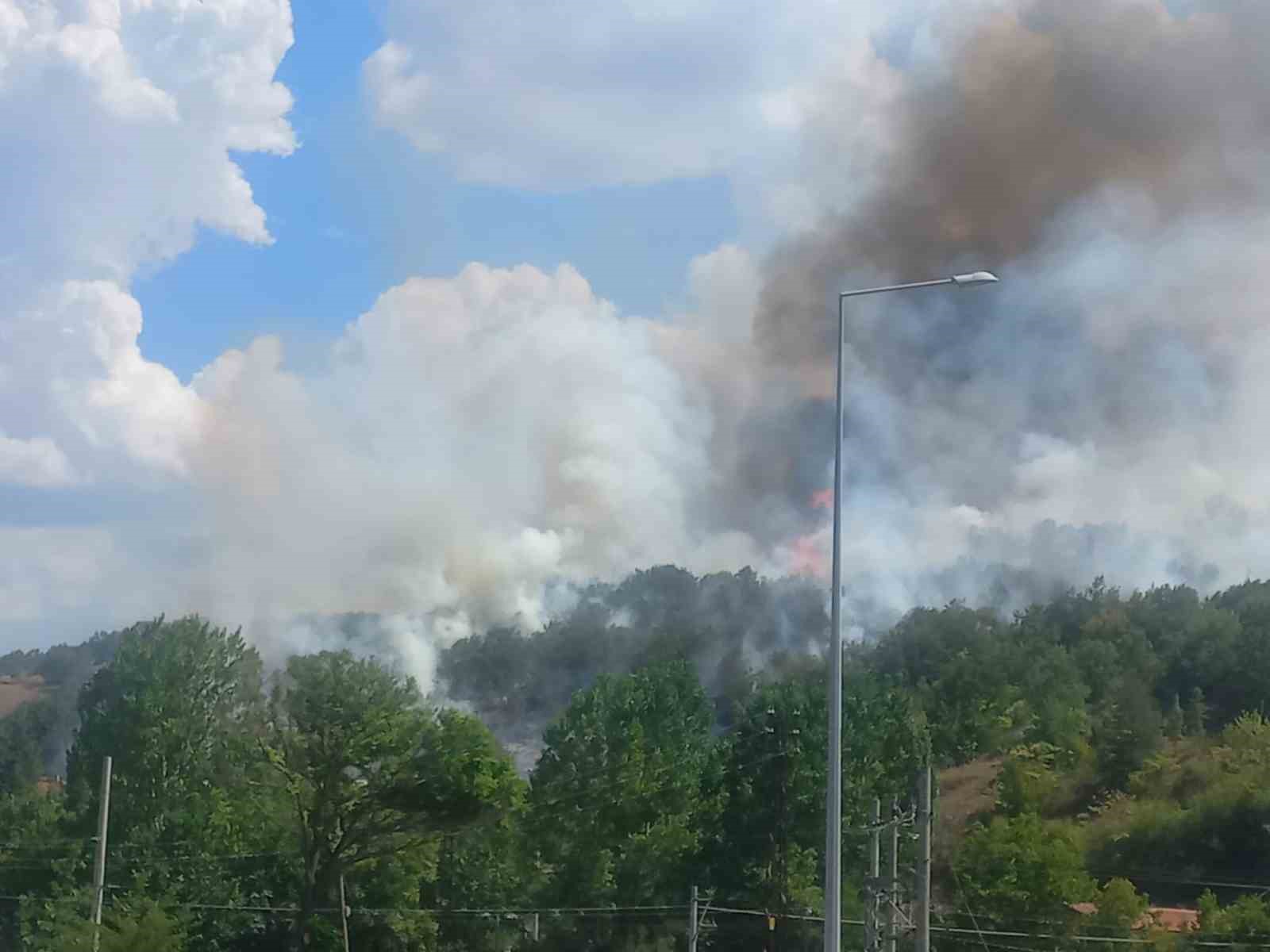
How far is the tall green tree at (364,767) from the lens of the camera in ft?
210

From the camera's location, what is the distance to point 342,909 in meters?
61.6

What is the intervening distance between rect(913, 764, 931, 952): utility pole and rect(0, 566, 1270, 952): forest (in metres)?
22.2

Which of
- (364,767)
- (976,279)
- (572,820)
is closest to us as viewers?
(976,279)

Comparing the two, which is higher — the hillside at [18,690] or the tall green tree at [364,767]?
the hillside at [18,690]

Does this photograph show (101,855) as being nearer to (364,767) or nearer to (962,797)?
(364,767)

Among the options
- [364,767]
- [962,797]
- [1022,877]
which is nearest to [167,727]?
[364,767]

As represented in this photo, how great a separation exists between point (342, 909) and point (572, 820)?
A: 13762 mm

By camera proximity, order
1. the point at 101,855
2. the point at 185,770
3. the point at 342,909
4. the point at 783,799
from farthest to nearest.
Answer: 1. the point at 185,770
2. the point at 783,799
3. the point at 342,909
4. the point at 101,855

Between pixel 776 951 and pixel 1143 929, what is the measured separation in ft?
43.7

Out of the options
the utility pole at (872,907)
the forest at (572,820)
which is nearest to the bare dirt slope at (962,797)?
the forest at (572,820)

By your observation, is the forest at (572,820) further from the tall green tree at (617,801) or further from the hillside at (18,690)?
the hillside at (18,690)

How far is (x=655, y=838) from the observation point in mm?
Result: 69250

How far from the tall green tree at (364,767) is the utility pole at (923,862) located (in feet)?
128

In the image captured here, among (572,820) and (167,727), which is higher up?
(167,727)
